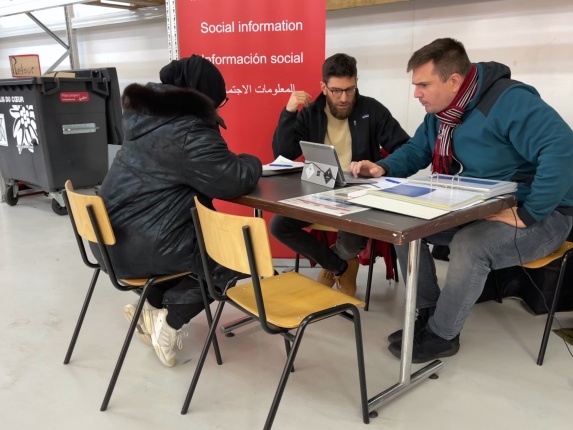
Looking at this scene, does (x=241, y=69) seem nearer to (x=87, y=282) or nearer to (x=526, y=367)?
(x=87, y=282)

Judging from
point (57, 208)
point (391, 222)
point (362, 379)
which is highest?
point (391, 222)

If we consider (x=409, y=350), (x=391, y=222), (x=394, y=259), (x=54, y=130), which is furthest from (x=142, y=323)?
(x=54, y=130)

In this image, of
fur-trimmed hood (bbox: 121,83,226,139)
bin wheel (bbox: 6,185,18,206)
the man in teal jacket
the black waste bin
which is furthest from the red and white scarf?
bin wheel (bbox: 6,185,18,206)

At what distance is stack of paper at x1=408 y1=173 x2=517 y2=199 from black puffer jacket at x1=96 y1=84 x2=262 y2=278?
0.61 meters

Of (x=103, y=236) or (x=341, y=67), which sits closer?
(x=103, y=236)

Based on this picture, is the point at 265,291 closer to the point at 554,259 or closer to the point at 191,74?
the point at 191,74

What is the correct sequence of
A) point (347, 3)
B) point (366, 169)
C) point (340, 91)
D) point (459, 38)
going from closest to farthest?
point (366, 169), point (340, 91), point (459, 38), point (347, 3)

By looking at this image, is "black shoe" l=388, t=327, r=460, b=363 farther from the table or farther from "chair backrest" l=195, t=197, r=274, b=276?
"chair backrest" l=195, t=197, r=274, b=276

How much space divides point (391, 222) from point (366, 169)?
0.72 m

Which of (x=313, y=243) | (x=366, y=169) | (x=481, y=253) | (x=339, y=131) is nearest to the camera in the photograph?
(x=481, y=253)

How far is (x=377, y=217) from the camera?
4.45ft

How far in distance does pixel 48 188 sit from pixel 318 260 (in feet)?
8.58

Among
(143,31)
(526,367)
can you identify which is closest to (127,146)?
(526,367)

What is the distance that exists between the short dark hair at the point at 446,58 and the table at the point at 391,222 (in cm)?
51
